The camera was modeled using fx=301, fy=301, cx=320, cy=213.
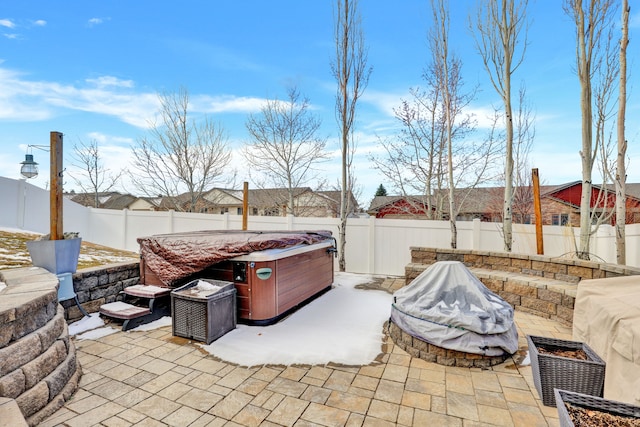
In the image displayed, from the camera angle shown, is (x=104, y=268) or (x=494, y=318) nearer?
(x=494, y=318)

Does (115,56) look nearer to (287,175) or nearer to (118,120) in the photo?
(118,120)

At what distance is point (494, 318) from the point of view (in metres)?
2.99

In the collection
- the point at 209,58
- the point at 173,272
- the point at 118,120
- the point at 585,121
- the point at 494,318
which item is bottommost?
the point at 494,318

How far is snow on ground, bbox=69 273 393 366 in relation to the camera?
3076mm

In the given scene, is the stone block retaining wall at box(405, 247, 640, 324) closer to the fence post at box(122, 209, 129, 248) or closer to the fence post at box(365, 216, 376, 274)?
the fence post at box(365, 216, 376, 274)

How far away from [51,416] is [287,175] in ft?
37.4

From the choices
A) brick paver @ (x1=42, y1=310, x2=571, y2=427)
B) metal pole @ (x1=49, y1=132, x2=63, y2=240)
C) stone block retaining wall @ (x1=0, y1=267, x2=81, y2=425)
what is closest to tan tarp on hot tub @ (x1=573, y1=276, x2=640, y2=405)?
brick paver @ (x1=42, y1=310, x2=571, y2=427)

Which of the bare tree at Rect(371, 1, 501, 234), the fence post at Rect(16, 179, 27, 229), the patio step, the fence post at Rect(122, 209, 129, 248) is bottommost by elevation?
the patio step

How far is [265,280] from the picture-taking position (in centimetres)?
384

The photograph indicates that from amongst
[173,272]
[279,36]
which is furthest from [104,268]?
[279,36]

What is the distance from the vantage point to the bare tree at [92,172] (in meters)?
15.8

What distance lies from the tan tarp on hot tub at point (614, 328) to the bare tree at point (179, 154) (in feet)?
42.4

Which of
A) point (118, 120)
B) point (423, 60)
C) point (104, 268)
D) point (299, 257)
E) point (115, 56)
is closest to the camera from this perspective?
point (104, 268)

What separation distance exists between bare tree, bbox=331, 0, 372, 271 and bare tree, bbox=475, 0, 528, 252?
283cm
